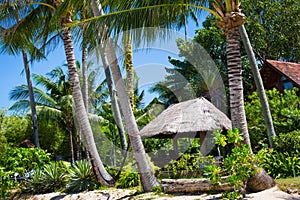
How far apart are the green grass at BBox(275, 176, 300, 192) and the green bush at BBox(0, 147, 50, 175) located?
8.78 metres

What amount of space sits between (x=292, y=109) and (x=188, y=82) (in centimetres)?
1396

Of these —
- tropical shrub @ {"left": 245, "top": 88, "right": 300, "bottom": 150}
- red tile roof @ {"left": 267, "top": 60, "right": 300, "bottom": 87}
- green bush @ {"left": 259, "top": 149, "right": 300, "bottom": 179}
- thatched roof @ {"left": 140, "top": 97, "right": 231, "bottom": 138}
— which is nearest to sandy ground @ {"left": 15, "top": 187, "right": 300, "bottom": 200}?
green bush @ {"left": 259, "top": 149, "right": 300, "bottom": 179}

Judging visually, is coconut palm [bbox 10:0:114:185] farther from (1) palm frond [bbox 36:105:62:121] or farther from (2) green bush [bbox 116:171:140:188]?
(1) palm frond [bbox 36:105:62:121]

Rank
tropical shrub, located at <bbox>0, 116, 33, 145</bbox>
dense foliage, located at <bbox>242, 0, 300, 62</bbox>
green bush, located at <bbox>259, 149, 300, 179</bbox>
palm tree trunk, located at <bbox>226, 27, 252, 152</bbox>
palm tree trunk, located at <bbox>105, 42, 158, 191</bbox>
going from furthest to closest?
tropical shrub, located at <bbox>0, 116, 33, 145</bbox>, dense foliage, located at <bbox>242, 0, 300, 62</bbox>, palm tree trunk, located at <bbox>105, 42, 158, 191</bbox>, green bush, located at <bbox>259, 149, 300, 179</bbox>, palm tree trunk, located at <bbox>226, 27, 252, 152</bbox>

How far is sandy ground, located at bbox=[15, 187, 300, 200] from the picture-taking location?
7.74 meters

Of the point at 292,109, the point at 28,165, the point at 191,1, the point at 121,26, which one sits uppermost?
the point at 191,1

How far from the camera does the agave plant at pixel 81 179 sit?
1188cm

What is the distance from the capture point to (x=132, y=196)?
9.81 metres

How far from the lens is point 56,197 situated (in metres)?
11.6

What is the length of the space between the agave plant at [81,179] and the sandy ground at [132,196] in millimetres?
432

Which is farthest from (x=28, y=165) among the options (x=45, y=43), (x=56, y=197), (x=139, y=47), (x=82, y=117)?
(x=139, y=47)

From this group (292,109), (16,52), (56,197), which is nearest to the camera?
(56,197)

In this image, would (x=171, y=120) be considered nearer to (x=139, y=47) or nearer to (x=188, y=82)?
(x=139, y=47)

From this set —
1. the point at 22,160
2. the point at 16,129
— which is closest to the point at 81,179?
the point at 22,160
